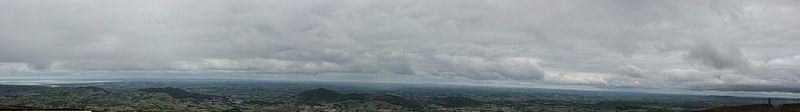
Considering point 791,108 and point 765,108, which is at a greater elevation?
point 791,108

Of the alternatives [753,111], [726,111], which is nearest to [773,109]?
[753,111]

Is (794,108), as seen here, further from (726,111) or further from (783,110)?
(726,111)

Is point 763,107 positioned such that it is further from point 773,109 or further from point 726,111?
point 726,111

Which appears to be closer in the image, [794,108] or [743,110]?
[794,108]

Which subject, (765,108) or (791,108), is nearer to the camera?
(791,108)

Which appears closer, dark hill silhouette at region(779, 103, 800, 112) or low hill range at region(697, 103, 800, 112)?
dark hill silhouette at region(779, 103, 800, 112)

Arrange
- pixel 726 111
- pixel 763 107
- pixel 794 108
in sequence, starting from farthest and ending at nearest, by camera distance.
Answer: pixel 763 107 < pixel 726 111 < pixel 794 108

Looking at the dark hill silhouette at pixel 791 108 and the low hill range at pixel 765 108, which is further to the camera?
the low hill range at pixel 765 108

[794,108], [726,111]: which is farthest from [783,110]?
[726,111]

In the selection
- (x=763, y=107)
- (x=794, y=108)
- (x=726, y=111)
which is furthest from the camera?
(x=763, y=107)
